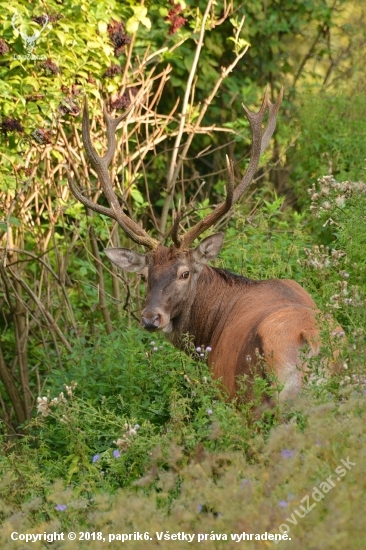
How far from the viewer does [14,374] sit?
8.87 meters

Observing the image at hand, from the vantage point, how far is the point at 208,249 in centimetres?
716

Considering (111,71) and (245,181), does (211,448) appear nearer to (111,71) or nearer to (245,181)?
(245,181)

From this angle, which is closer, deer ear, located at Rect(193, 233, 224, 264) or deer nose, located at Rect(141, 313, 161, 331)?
deer nose, located at Rect(141, 313, 161, 331)

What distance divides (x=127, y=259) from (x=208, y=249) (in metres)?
0.57

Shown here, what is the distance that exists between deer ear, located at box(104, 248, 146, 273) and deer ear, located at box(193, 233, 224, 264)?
36cm

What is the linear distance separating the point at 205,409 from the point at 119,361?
1865mm

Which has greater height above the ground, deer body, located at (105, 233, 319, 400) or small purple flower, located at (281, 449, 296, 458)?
small purple flower, located at (281, 449, 296, 458)

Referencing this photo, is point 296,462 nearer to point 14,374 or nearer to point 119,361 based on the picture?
point 119,361

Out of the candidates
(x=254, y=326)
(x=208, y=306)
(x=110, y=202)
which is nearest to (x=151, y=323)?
(x=208, y=306)

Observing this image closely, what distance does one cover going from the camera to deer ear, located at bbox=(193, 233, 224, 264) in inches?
281

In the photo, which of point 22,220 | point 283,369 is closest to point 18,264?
point 22,220

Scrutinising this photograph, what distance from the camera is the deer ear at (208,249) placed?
23.4 ft

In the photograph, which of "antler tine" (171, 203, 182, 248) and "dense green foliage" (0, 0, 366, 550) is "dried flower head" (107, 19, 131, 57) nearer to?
"dense green foliage" (0, 0, 366, 550)

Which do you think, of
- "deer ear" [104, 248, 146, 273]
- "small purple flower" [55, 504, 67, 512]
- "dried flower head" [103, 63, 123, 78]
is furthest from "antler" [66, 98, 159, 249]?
"small purple flower" [55, 504, 67, 512]
